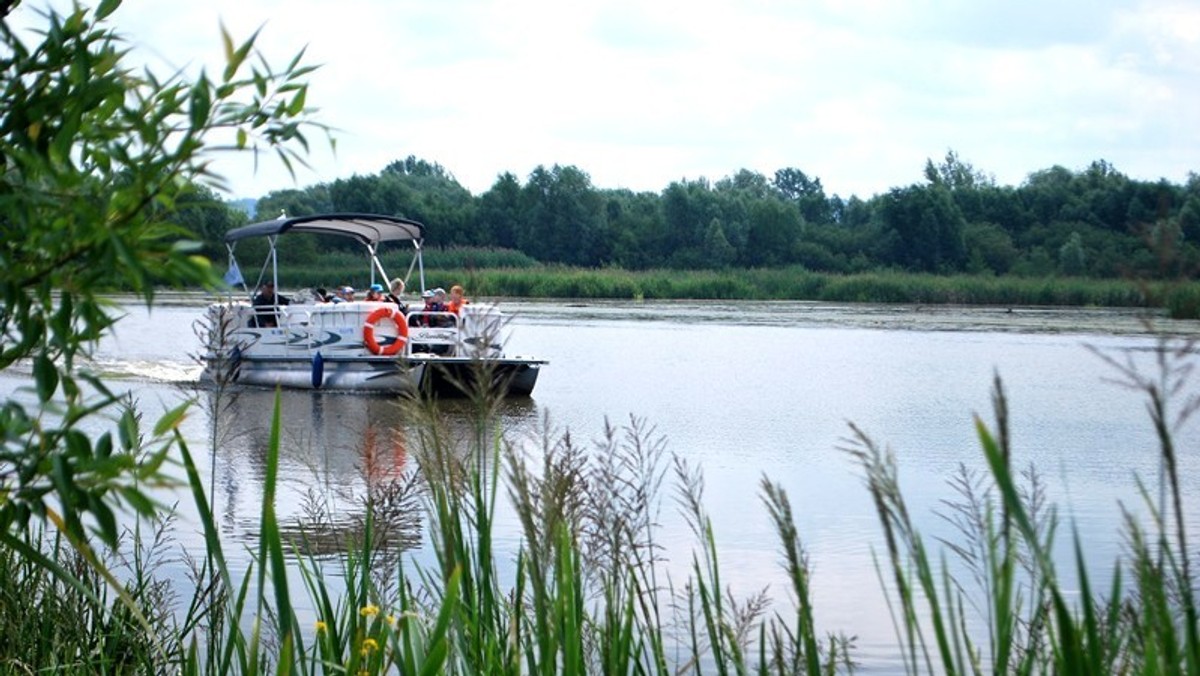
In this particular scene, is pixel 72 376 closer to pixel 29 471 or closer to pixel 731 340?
pixel 29 471

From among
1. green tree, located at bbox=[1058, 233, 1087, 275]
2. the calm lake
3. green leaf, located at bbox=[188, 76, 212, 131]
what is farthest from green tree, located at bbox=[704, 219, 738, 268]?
green leaf, located at bbox=[188, 76, 212, 131]

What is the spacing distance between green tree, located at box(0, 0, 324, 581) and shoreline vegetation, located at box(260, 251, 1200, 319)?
1436 inches

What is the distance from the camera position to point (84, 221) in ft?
6.80

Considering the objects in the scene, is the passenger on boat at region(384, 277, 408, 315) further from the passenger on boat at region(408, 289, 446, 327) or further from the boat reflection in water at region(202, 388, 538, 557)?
the boat reflection in water at region(202, 388, 538, 557)

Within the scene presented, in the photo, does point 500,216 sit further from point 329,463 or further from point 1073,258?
point 329,463

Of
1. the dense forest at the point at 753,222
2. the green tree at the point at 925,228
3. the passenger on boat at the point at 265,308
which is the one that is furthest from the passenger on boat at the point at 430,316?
the green tree at the point at 925,228

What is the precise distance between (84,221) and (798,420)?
14847mm

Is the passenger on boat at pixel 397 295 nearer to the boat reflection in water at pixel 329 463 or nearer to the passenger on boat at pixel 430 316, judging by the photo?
the passenger on boat at pixel 430 316

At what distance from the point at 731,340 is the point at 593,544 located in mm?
27384

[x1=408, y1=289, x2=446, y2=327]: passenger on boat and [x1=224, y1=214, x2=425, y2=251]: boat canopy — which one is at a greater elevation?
[x1=224, y1=214, x2=425, y2=251]: boat canopy

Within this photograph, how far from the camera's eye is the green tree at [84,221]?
2.11m

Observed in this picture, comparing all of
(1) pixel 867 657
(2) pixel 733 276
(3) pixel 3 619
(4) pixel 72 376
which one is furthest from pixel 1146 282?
(2) pixel 733 276

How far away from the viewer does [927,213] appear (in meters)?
62.6

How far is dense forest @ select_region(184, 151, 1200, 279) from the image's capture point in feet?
191
